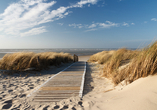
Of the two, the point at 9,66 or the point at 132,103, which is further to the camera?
the point at 9,66

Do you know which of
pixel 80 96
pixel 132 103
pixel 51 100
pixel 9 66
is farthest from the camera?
pixel 9 66

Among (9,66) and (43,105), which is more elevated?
(9,66)

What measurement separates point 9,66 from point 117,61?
6121 millimetres

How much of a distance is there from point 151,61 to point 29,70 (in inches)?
245

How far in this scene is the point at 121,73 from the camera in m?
3.64

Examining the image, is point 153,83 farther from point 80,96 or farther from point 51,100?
point 51,100

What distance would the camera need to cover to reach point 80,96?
2.98 m

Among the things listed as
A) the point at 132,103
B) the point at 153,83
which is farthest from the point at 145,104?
the point at 153,83

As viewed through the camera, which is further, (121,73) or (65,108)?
(121,73)

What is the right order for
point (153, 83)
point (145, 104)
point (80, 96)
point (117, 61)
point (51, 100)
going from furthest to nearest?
point (117, 61) < point (80, 96) < point (51, 100) < point (153, 83) < point (145, 104)

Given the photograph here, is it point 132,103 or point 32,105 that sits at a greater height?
point 132,103

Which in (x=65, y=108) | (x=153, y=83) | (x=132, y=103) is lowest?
(x=65, y=108)

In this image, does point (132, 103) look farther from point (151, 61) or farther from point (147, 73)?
point (151, 61)

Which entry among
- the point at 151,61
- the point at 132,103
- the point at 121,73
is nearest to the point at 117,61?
the point at 121,73
